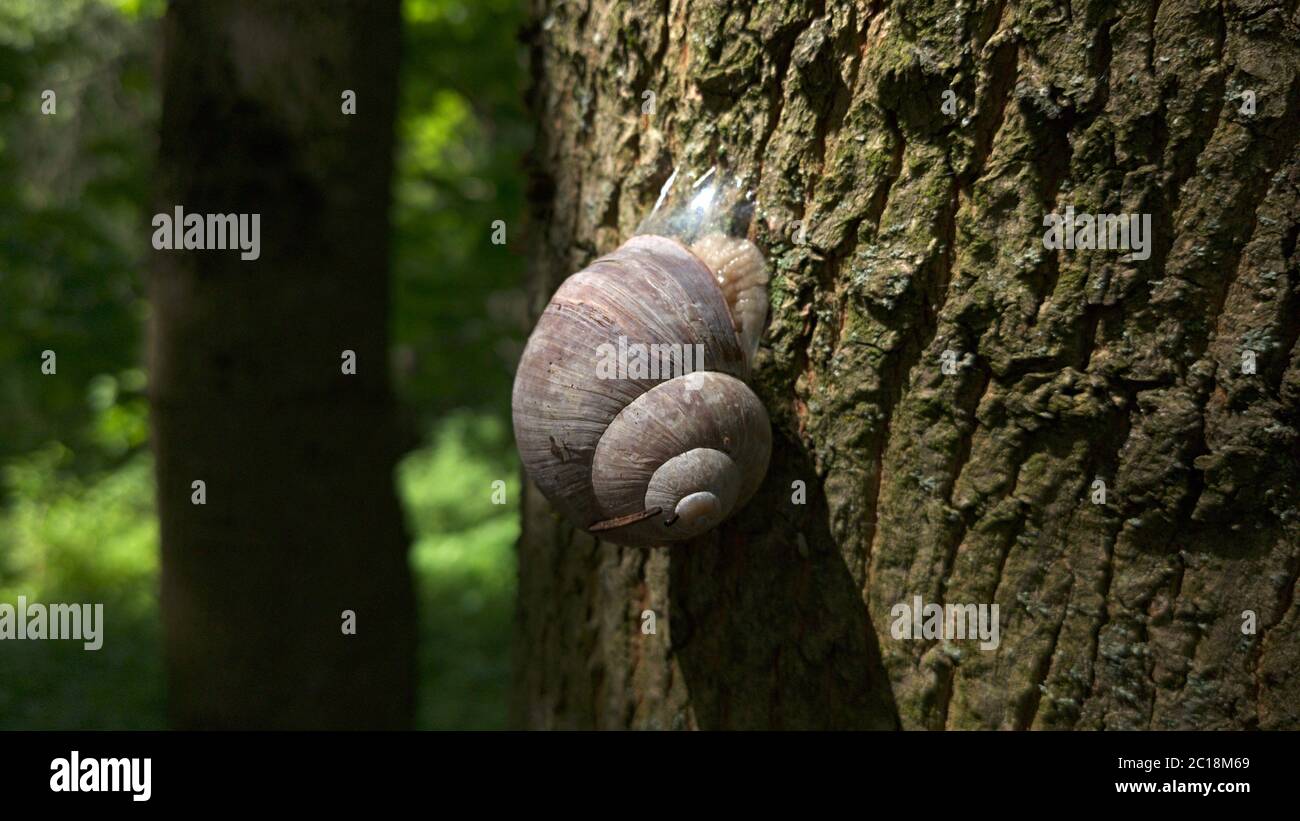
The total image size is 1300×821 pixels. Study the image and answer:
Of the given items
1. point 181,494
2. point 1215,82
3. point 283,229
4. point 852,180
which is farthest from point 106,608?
point 1215,82

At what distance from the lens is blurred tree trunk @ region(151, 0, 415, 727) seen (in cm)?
331

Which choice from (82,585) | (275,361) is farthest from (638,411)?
(82,585)

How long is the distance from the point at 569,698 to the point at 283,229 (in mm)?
2094

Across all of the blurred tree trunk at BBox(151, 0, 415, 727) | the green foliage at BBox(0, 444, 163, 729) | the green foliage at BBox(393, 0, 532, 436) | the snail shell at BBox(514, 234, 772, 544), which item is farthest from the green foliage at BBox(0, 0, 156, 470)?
the snail shell at BBox(514, 234, 772, 544)

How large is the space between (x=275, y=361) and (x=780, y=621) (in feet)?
7.73

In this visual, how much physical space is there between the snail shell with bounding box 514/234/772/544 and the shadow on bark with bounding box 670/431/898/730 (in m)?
0.14

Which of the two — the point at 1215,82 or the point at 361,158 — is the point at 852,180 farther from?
the point at 361,158

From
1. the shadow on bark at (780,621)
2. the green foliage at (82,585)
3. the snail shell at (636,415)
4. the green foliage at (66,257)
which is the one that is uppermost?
the green foliage at (66,257)

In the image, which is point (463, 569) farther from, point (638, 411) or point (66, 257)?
point (638, 411)

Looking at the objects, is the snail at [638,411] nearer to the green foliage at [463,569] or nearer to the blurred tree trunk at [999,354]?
the blurred tree trunk at [999,354]

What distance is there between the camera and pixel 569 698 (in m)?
2.33

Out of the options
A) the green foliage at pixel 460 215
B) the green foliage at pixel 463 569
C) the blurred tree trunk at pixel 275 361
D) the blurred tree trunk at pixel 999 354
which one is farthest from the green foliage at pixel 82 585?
the blurred tree trunk at pixel 999 354

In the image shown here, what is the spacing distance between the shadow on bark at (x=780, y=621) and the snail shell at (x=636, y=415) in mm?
144

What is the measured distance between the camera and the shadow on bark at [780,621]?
184cm
